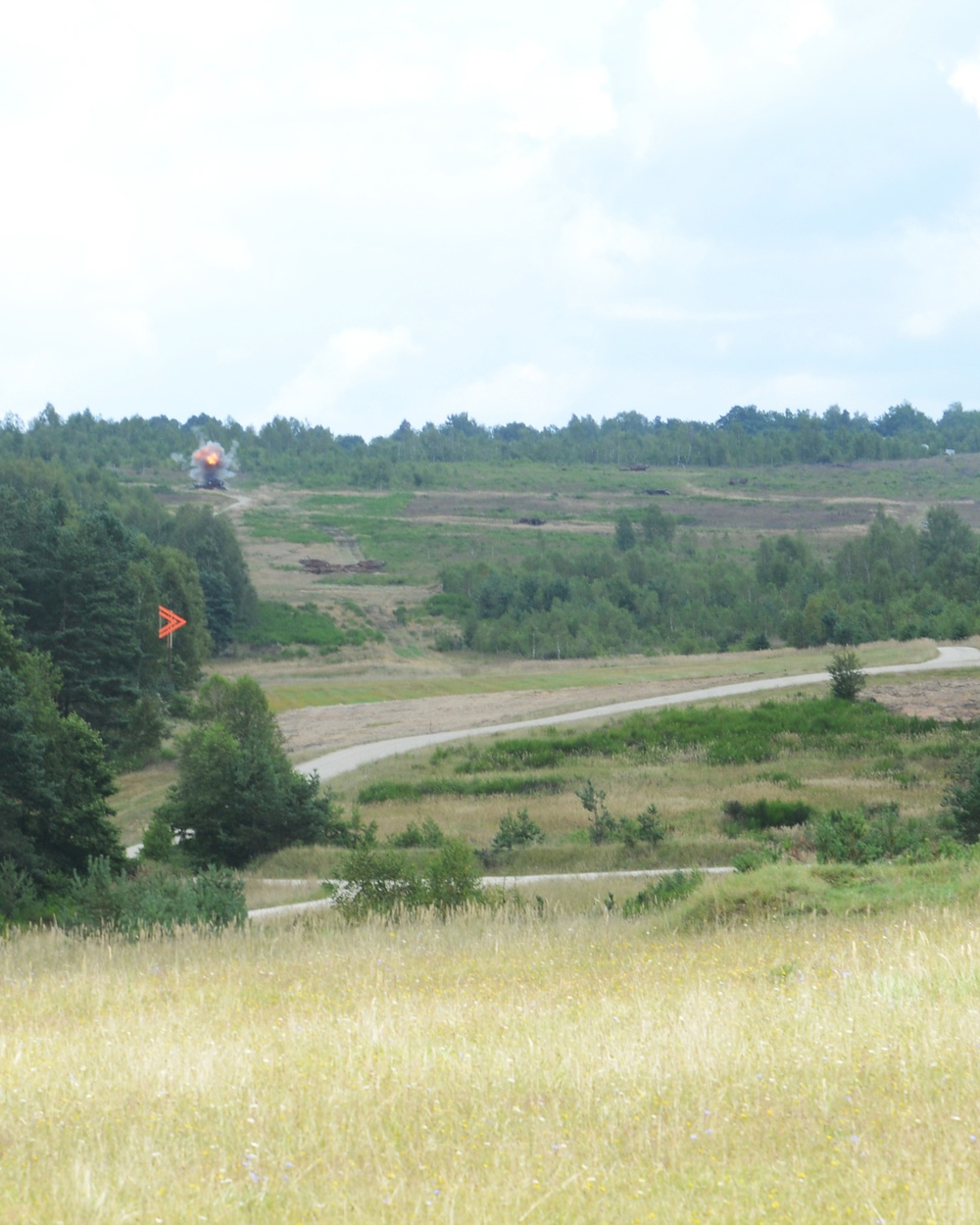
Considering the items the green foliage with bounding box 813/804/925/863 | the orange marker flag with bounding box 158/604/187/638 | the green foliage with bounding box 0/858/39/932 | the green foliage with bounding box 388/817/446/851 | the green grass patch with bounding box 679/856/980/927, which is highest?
the orange marker flag with bounding box 158/604/187/638

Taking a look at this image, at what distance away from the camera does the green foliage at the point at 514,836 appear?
28.1 meters

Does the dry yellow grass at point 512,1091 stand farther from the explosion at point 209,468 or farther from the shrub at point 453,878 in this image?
the explosion at point 209,468

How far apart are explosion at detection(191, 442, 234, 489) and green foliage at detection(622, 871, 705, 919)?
172113 mm

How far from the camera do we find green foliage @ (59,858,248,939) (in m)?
15.0

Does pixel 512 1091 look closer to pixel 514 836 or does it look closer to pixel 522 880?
pixel 522 880

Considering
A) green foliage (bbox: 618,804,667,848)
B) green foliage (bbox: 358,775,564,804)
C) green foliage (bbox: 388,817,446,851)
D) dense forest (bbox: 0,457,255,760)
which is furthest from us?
dense forest (bbox: 0,457,255,760)

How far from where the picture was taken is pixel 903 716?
1806 inches

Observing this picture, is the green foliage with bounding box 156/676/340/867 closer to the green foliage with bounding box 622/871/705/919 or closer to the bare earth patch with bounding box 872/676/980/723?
the green foliage with bounding box 622/871/705/919

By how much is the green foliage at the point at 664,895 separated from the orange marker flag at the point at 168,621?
50.6 m

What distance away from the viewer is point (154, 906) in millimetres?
→ 15602

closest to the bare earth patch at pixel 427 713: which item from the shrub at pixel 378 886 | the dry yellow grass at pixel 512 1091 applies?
the shrub at pixel 378 886

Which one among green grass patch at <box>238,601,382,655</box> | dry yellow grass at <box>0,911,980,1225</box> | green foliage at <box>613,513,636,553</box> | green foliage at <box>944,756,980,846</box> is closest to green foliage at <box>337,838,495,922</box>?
dry yellow grass at <box>0,911,980,1225</box>

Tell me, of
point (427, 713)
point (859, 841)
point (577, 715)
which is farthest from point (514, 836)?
point (427, 713)

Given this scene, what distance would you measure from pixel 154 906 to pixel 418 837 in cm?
1539
